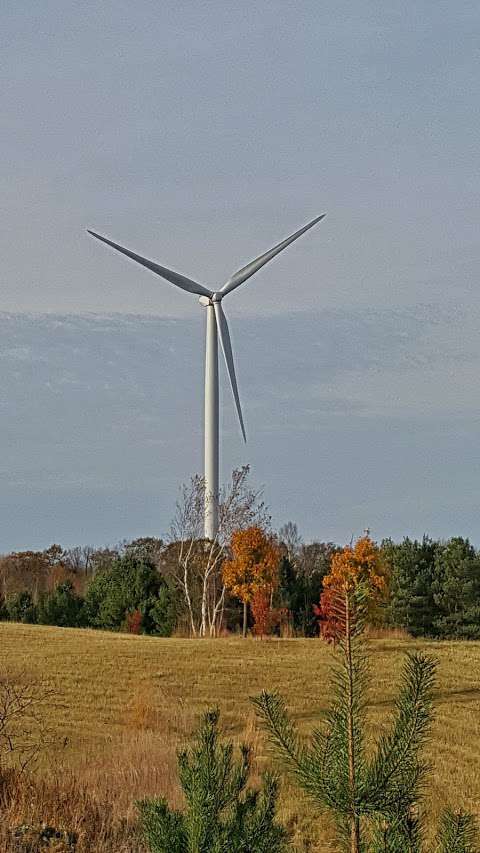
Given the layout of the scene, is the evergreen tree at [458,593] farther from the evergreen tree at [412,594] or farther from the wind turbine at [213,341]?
the wind turbine at [213,341]

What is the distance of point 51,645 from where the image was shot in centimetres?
2242

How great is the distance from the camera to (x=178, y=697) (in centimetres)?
1691

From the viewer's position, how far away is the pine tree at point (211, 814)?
2.70 m

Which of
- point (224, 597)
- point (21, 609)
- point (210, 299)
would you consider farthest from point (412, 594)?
point (21, 609)

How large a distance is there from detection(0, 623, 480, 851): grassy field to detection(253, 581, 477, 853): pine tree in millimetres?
4923

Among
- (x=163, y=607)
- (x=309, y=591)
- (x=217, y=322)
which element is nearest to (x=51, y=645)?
(x=163, y=607)

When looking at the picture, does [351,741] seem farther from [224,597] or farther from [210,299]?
[210,299]

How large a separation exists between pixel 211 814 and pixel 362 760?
50cm

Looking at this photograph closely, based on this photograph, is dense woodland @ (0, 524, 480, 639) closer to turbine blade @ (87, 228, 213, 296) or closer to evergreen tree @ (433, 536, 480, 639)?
evergreen tree @ (433, 536, 480, 639)

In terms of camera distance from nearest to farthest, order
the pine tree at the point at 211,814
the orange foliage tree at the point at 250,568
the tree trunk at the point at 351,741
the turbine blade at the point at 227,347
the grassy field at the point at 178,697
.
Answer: the tree trunk at the point at 351,741, the pine tree at the point at 211,814, the grassy field at the point at 178,697, the orange foliage tree at the point at 250,568, the turbine blade at the point at 227,347

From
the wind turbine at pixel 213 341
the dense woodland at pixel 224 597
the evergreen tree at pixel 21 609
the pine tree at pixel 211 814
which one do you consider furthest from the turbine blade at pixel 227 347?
the pine tree at pixel 211 814

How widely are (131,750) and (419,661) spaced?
8.15 metres

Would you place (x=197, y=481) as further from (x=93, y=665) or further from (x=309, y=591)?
(x=93, y=665)

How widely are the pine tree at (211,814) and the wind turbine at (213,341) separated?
2613cm
